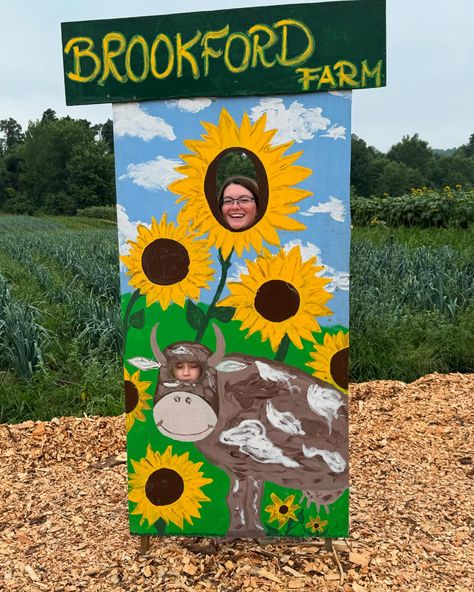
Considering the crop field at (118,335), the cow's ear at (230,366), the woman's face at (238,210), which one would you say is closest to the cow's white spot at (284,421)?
the cow's ear at (230,366)

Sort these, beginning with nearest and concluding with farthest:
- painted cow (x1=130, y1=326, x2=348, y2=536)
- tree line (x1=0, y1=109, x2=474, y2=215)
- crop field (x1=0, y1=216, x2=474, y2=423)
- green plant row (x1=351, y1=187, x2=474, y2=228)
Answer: painted cow (x1=130, y1=326, x2=348, y2=536)
crop field (x1=0, y1=216, x2=474, y2=423)
green plant row (x1=351, y1=187, x2=474, y2=228)
tree line (x1=0, y1=109, x2=474, y2=215)

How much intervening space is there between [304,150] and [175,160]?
381mm

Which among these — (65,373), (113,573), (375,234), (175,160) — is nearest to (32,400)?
(65,373)

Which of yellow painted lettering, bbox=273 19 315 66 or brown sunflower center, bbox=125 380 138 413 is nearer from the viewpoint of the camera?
yellow painted lettering, bbox=273 19 315 66

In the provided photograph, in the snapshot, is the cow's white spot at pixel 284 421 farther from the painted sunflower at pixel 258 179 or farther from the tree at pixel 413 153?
the tree at pixel 413 153

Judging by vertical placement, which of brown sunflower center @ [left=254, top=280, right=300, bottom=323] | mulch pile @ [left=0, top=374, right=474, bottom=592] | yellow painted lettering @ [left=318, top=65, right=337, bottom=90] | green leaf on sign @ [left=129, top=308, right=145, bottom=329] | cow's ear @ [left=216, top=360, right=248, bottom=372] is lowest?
mulch pile @ [left=0, top=374, right=474, bottom=592]

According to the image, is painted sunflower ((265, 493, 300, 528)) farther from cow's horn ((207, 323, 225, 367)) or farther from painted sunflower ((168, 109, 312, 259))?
painted sunflower ((168, 109, 312, 259))

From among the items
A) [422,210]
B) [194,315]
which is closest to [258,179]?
[194,315]

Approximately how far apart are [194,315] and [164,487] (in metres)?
0.61

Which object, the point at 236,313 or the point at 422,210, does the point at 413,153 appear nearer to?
the point at 422,210

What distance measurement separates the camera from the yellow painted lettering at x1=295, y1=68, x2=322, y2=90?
1.59 meters

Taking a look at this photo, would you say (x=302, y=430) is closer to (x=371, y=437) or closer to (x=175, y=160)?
(x=175, y=160)

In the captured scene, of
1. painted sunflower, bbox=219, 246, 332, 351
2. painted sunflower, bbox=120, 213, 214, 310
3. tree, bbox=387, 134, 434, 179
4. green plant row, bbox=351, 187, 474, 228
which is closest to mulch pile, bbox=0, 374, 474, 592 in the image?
painted sunflower, bbox=219, 246, 332, 351

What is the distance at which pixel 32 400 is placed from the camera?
11.1ft
